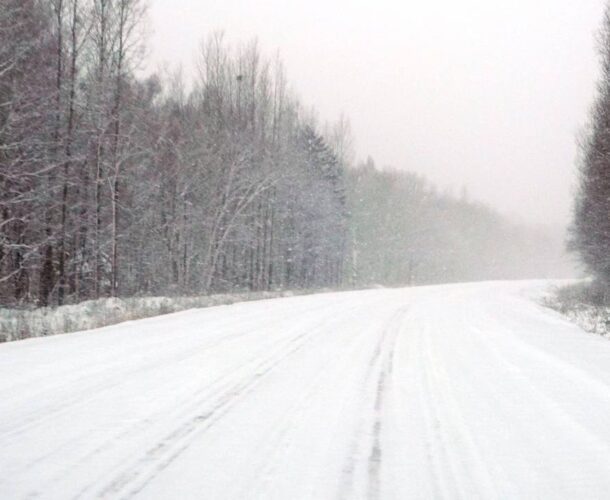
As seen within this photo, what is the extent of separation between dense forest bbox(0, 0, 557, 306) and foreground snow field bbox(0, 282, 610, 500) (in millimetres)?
8636

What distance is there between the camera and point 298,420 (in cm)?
428

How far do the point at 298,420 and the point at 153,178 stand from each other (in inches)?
1005

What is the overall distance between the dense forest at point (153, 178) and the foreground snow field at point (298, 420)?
864 centimetres

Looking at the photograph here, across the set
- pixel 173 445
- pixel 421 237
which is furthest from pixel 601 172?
pixel 421 237

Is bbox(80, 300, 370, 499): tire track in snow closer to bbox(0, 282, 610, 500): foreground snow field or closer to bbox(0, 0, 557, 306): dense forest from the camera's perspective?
bbox(0, 282, 610, 500): foreground snow field

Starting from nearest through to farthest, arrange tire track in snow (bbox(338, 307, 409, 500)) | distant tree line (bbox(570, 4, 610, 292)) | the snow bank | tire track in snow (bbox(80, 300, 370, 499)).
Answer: tire track in snow (bbox(80, 300, 370, 499)) → tire track in snow (bbox(338, 307, 409, 500)) → the snow bank → distant tree line (bbox(570, 4, 610, 292))

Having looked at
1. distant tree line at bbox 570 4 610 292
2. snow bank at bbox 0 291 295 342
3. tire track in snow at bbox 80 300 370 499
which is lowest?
tire track in snow at bbox 80 300 370 499

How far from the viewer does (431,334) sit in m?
10.1

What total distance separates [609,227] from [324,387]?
66.7ft

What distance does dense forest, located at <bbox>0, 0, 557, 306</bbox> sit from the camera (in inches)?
624

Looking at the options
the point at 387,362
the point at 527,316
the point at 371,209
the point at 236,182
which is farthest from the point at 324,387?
the point at 371,209

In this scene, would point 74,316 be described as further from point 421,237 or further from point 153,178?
point 421,237

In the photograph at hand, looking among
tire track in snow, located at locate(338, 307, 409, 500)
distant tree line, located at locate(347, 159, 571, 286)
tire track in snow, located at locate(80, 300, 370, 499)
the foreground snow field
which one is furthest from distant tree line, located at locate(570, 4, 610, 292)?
distant tree line, located at locate(347, 159, 571, 286)

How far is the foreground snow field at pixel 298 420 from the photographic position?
3.05 meters
